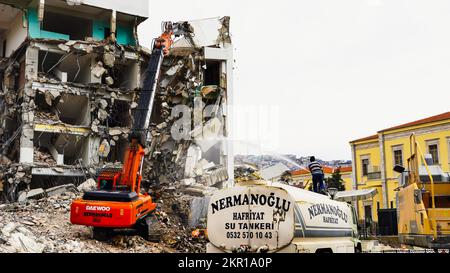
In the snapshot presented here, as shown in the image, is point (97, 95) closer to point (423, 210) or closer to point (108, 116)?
point (108, 116)

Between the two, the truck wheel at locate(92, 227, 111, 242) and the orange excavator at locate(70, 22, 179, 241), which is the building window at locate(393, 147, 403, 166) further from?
Result: the truck wheel at locate(92, 227, 111, 242)

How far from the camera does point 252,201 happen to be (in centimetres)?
1013

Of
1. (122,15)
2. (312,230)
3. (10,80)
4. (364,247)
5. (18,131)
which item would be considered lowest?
(364,247)

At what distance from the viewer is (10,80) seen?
28.3m

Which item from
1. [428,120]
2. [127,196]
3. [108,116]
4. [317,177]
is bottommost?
[127,196]

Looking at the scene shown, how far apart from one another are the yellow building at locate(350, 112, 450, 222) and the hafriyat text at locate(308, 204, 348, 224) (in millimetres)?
26720

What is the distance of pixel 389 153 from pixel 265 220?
33.4 m

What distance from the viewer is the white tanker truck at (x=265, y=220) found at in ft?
32.2

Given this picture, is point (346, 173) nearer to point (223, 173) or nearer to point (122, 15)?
point (223, 173)

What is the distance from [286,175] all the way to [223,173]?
517 inches

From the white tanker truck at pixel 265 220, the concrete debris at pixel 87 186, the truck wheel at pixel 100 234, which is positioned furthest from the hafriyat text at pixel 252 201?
the concrete debris at pixel 87 186

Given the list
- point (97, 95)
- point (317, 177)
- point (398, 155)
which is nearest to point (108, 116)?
point (97, 95)

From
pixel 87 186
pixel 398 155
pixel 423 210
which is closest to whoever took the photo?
pixel 423 210
